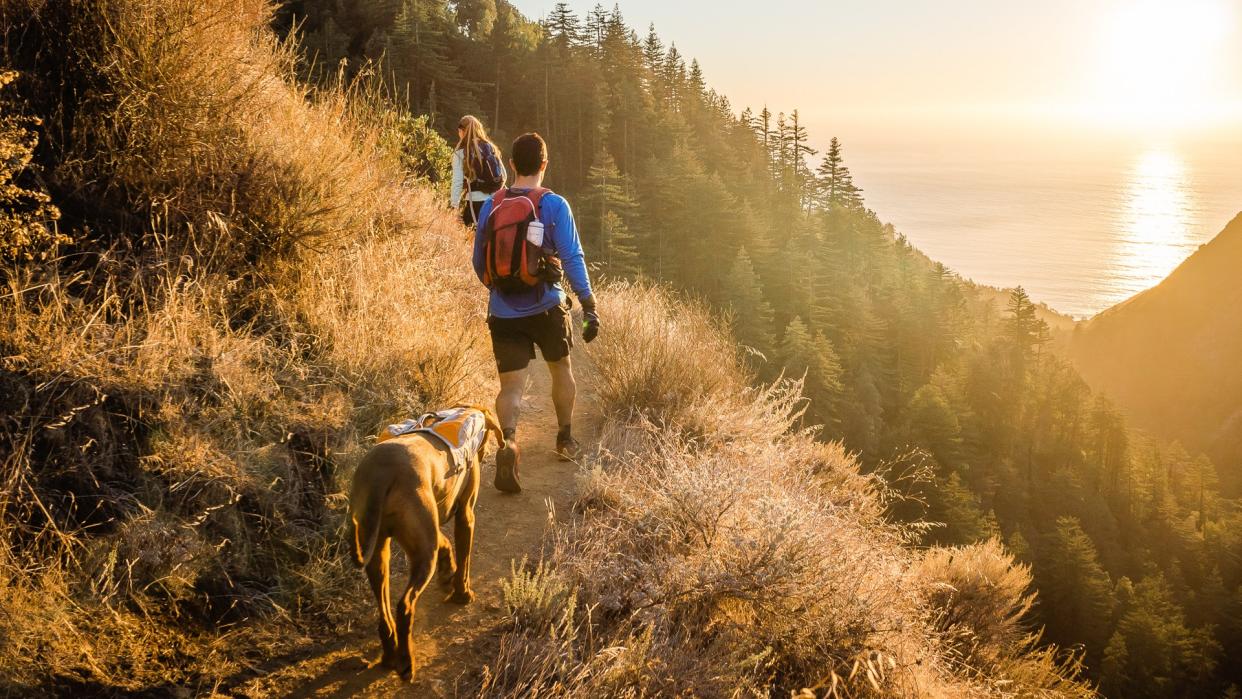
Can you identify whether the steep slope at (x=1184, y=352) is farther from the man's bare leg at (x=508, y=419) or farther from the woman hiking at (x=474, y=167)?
the man's bare leg at (x=508, y=419)

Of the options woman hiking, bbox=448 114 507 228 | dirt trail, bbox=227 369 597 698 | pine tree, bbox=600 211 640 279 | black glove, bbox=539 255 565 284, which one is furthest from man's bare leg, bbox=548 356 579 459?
pine tree, bbox=600 211 640 279

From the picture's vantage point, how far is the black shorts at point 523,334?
4074 millimetres

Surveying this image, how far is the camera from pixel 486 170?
23.3 ft

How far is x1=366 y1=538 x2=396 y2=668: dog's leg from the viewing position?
2416 mm

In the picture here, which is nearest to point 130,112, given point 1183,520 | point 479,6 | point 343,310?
point 343,310

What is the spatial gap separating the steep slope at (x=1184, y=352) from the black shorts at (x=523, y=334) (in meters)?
108

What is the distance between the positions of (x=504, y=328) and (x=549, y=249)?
540 millimetres

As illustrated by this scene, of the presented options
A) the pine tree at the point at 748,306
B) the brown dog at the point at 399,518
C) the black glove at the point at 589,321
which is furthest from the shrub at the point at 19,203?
the pine tree at the point at 748,306

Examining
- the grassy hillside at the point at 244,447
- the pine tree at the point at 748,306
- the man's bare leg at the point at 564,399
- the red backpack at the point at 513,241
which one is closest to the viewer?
the grassy hillside at the point at 244,447

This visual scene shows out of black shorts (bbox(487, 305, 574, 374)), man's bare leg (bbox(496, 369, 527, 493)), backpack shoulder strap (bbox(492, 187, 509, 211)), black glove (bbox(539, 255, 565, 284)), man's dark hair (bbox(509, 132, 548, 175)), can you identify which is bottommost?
man's bare leg (bbox(496, 369, 527, 493))

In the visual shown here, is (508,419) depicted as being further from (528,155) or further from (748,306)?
(748,306)

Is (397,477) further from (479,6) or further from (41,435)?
(479,6)

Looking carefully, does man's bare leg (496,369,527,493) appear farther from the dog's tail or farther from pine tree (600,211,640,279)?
pine tree (600,211,640,279)

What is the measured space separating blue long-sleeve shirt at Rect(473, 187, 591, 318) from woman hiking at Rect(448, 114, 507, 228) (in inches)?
124
